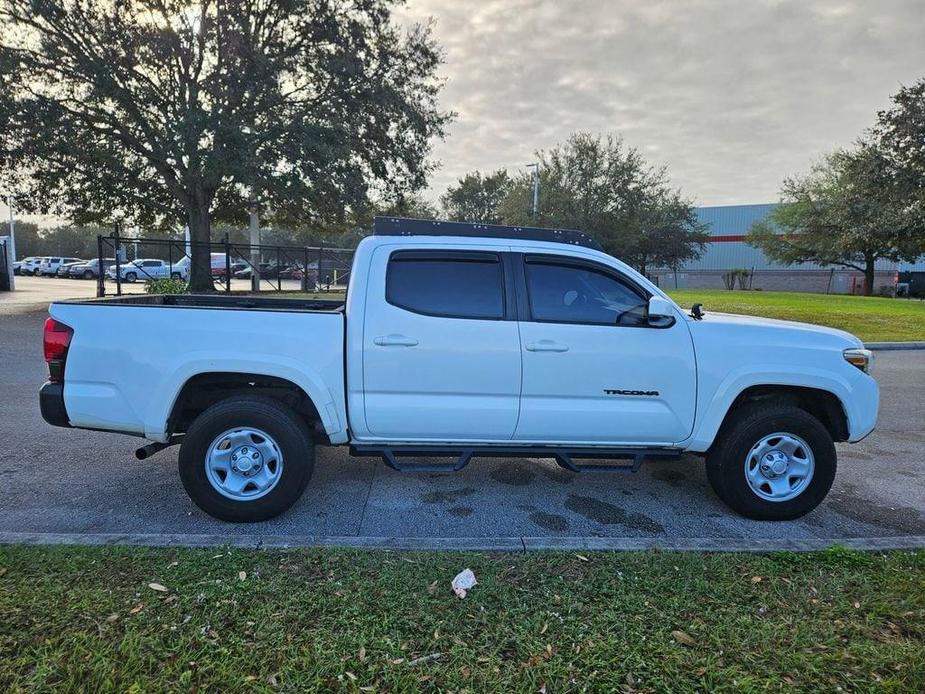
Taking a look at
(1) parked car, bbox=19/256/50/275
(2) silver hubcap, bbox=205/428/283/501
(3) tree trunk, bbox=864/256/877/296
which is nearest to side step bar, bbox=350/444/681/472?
(2) silver hubcap, bbox=205/428/283/501

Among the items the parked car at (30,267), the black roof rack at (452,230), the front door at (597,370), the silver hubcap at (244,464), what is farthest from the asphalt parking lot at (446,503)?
the parked car at (30,267)

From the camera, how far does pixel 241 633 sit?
2.56 m

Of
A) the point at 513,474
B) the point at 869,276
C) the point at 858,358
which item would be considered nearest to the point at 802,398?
the point at 858,358

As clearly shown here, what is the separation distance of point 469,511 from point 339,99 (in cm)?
1796

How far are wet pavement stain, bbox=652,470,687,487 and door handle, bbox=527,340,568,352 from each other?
1.86 meters

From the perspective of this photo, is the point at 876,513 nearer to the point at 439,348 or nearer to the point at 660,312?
the point at 660,312

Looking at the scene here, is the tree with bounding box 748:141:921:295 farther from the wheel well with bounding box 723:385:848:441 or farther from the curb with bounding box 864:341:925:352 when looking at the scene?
the wheel well with bounding box 723:385:848:441

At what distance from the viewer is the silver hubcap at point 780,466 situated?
3.92 meters

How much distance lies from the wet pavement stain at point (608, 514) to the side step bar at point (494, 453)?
34cm

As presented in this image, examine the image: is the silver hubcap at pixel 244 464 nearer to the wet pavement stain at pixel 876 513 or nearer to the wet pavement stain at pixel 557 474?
the wet pavement stain at pixel 557 474

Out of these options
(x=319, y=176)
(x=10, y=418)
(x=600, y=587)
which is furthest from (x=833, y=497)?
(x=319, y=176)

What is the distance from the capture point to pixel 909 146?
2636cm

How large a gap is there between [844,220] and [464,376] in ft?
124

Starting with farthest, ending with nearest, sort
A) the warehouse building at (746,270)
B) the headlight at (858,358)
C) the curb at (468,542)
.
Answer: the warehouse building at (746,270) → the headlight at (858,358) → the curb at (468,542)
